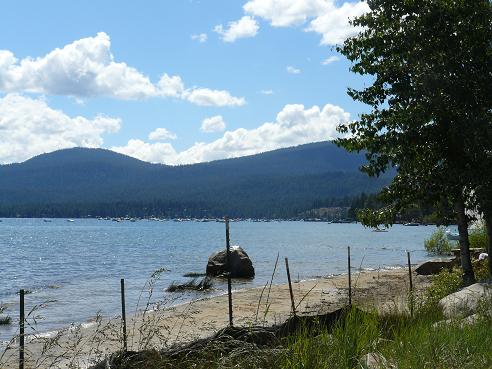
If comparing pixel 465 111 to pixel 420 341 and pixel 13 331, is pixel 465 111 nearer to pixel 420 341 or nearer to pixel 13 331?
pixel 420 341

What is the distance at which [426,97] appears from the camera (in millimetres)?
17172

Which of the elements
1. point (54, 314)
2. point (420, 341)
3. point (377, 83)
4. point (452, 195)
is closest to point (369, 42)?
point (377, 83)

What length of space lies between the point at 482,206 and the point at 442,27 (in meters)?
5.03

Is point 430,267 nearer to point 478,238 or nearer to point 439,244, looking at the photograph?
point 478,238

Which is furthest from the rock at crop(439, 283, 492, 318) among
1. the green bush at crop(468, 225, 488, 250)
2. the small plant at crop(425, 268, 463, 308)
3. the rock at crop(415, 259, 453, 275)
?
the green bush at crop(468, 225, 488, 250)

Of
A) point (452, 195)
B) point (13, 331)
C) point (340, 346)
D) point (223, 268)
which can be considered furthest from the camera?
point (223, 268)

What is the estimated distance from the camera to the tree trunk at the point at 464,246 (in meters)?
17.9

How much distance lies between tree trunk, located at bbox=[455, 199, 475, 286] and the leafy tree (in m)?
0.03

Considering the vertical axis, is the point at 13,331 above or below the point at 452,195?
below

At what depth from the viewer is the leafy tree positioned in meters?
16.8

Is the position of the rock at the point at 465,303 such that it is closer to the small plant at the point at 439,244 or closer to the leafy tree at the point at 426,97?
the leafy tree at the point at 426,97

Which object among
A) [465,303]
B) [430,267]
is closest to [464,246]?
[465,303]

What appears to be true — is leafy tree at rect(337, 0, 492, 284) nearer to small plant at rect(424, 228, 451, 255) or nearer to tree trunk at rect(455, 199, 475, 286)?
tree trunk at rect(455, 199, 475, 286)

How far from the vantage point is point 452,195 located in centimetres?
1762
